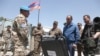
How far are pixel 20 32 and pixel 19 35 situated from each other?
77 millimetres

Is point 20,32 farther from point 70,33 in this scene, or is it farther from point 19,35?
point 70,33

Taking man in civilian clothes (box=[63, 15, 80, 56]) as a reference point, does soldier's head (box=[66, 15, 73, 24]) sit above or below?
above

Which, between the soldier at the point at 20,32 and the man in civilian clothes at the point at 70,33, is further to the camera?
the man in civilian clothes at the point at 70,33

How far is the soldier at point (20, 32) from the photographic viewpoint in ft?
21.3

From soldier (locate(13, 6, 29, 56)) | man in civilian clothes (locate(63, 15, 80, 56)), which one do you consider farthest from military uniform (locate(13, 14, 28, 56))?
man in civilian clothes (locate(63, 15, 80, 56))

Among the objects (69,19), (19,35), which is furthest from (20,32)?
(69,19)

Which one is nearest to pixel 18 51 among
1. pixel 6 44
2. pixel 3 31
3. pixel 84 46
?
pixel 84 46

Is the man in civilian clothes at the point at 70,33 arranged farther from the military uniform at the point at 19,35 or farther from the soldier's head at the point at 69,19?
the military uniform at the point at 19,35

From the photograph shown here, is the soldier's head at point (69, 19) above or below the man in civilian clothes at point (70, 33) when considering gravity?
above

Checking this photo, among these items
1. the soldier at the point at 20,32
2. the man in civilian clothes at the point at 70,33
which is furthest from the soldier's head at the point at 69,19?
the soldier at the point at 20,32

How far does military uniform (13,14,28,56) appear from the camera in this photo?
6.49 meters

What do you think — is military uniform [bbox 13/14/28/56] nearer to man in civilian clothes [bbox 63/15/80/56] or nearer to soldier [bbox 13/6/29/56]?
soldier [bbox 13/6/29/56]

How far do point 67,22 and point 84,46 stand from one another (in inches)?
85.1

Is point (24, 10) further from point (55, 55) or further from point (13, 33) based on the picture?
point (55, 55)
